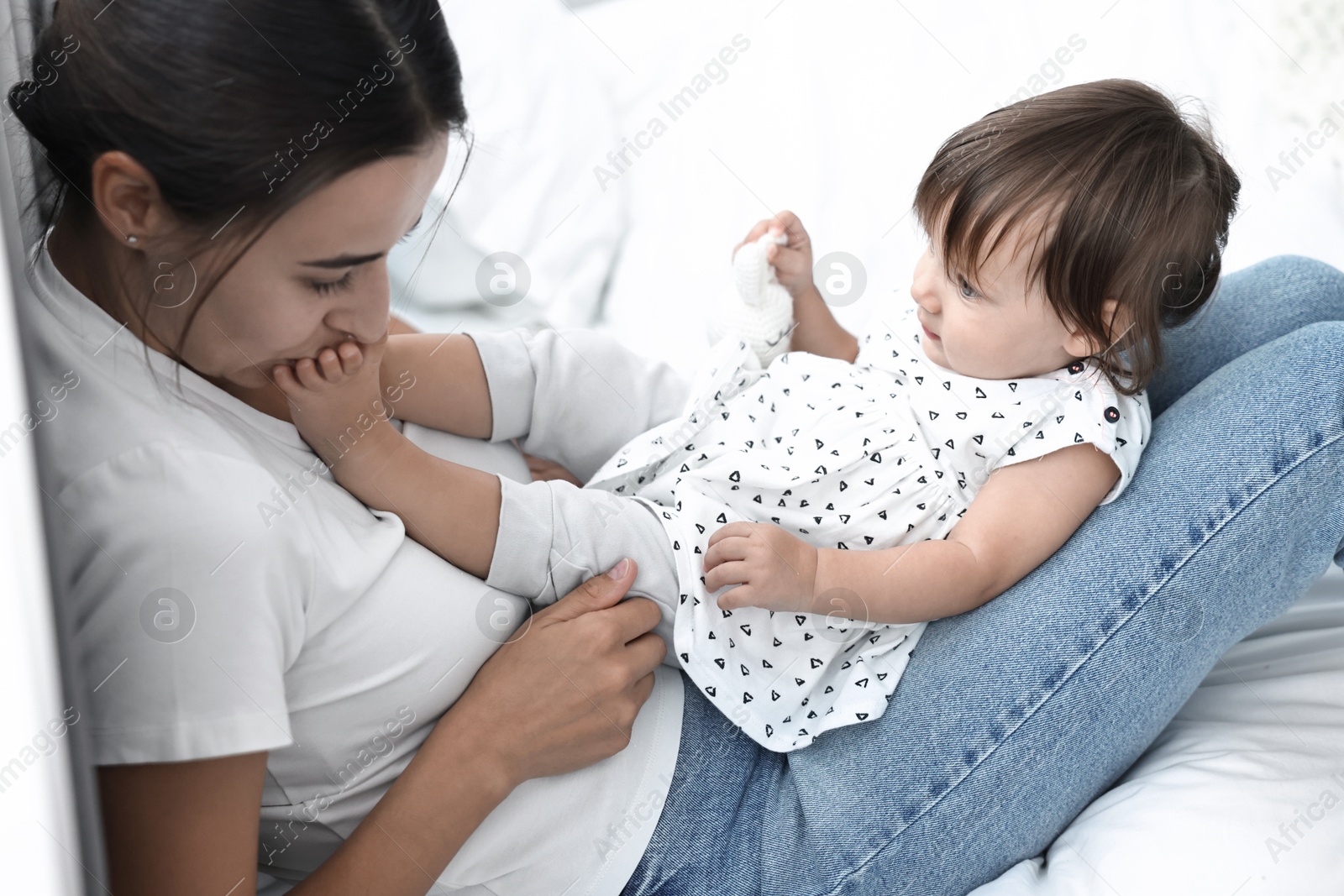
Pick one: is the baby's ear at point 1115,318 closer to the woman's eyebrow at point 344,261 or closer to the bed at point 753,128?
the bed at point 753,128

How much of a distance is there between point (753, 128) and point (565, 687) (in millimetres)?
1006

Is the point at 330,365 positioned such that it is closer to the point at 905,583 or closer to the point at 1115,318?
the point at 905,583

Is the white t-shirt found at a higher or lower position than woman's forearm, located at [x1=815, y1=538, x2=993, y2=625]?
higher

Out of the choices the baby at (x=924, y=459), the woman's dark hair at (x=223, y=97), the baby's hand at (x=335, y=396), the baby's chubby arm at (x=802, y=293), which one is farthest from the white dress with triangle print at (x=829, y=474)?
the woman's dark hair at (x=223, y=97)

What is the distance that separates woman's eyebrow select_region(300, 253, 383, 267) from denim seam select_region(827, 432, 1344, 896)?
1.93 feet

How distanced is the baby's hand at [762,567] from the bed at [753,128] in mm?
514

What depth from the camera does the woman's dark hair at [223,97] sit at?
0.51m

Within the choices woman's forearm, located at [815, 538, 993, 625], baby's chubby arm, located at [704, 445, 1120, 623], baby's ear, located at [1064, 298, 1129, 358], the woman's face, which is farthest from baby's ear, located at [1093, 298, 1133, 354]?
the woman's face

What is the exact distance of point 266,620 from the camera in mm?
580

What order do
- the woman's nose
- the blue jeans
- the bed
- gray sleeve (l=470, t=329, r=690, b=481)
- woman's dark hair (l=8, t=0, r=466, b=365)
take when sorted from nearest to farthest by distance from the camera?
1. woman's dark hair (l=8, t=0, r=466, b=365)
2. the woman's nose
3. the blue jeans
4. gray sleeve (l=470, t=329, r=690, b=481)
5. the bed

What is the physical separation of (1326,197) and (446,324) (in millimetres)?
1276

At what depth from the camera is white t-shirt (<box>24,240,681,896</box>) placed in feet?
1.78

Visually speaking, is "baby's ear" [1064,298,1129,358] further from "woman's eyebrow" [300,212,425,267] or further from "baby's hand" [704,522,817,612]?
"woman's eyebrow" [300,212,425,267]

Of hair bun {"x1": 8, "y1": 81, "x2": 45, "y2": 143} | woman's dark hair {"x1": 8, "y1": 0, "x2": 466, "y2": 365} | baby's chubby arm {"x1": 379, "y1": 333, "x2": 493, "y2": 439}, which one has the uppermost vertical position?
hair bun {"x1": 8, "y1": 81, "x2": 45, "y2": 143}
